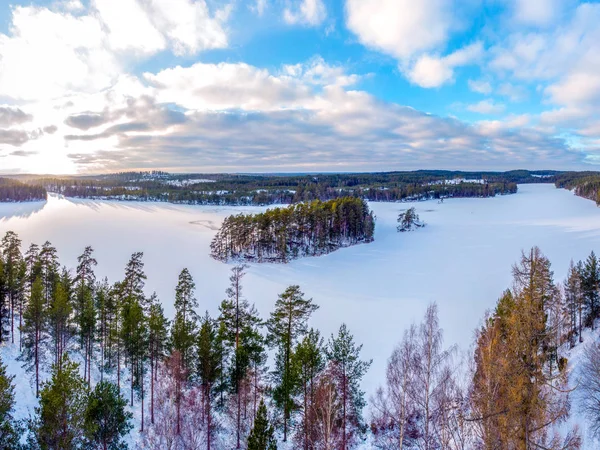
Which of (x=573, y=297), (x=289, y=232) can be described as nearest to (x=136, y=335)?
(x=573, y=297)

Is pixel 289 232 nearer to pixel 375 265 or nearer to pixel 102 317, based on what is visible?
pixel 375 265

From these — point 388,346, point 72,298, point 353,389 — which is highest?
point 72,298

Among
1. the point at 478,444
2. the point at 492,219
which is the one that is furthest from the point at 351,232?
the point at 478,444

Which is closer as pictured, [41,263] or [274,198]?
[41,263]

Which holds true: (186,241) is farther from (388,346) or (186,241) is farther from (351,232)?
(388,346)

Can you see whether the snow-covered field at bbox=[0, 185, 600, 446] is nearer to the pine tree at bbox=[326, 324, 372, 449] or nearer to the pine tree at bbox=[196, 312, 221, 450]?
the pine tree at bbox=[326, 324, 372, 449]

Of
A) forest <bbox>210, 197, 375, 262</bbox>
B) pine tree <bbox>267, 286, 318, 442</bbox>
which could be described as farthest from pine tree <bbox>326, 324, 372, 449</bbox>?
forest <bbox>210, 197, 375, 262</bbox>

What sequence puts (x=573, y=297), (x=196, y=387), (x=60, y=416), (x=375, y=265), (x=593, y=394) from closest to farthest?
1. (x=60, y=416)
2. (x=593, y=394)
3. (x=196, y=387)
4. (x=573, y=297)
5. (x=375, y=265)
